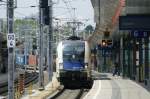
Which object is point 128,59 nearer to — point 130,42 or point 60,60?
point 130,42

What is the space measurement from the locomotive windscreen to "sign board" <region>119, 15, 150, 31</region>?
16.1 feet

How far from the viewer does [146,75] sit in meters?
40.7

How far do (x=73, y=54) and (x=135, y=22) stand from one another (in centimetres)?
624

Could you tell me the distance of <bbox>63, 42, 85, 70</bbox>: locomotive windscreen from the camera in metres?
45.7

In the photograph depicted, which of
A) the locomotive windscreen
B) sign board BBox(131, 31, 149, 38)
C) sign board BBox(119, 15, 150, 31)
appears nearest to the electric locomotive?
the locomotive windscreen

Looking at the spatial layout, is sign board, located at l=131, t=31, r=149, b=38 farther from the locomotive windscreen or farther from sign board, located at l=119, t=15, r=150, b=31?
the locomotive windscreen

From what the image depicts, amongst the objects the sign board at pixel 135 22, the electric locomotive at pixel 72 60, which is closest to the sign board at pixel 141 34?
the sign board at pixel 135 22

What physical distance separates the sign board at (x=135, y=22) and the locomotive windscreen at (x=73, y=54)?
16.1 ft

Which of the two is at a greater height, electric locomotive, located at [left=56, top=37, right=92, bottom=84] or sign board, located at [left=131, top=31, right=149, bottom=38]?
sign board, located at [left=131, top=31, right=149, bottom=38]

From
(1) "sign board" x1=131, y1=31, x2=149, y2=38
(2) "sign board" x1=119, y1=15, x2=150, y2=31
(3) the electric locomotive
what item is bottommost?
(3) the electric locomotive

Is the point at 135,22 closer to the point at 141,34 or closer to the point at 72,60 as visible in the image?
the point at 141,34

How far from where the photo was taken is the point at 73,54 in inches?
1809

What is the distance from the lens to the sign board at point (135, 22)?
41.0m

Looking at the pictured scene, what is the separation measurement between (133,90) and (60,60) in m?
12.1
